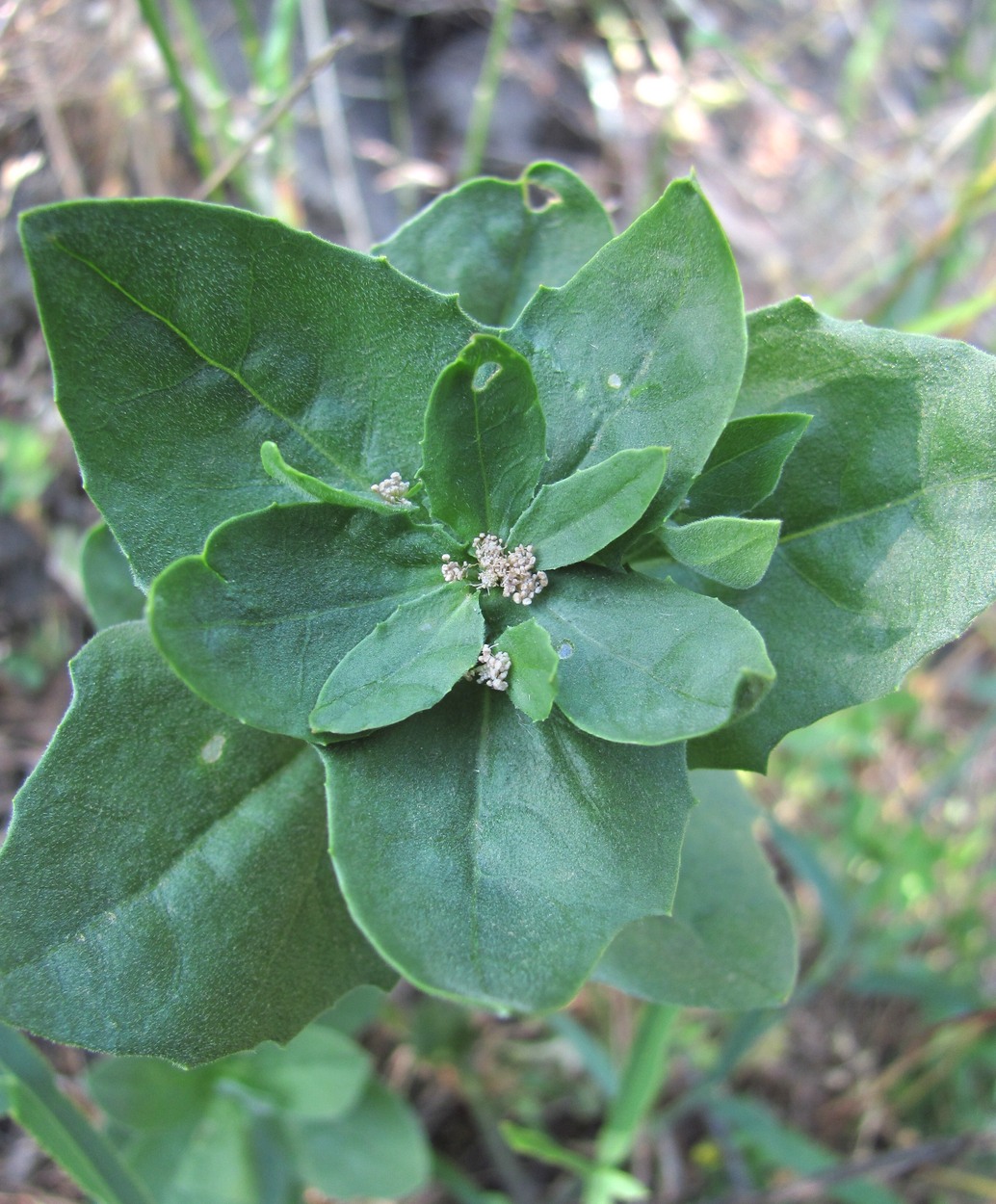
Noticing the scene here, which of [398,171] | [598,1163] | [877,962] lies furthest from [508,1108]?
[398,171]

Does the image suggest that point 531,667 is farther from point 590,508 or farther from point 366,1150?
point 366,1150

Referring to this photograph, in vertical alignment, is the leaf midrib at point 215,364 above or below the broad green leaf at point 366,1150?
above

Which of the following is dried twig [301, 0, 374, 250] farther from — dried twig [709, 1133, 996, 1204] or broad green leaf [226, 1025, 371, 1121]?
dried twig [709, 1133, 996, 1204]

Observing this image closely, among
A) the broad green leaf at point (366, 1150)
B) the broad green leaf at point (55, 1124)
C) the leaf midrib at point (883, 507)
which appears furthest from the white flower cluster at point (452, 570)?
the broad green leaf at point (366, 1150)

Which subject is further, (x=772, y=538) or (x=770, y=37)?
(x=770, y=37)

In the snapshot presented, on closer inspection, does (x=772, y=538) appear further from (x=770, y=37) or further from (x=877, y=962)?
(x=770, y=37)

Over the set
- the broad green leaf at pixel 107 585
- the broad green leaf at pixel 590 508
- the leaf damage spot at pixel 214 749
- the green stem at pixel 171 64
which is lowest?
the leaf damage spot at pixel 214 749

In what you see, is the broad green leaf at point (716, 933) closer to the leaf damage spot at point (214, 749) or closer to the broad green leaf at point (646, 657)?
the broad green leaf at point (646, 657)
